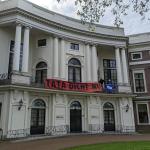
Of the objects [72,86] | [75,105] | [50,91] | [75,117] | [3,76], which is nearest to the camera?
[3,76]

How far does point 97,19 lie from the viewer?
984 centimetres

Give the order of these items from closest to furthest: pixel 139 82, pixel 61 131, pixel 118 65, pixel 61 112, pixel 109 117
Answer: pixel 61 131
pixel 61 112
pixel 109 117
pixel 118 65
pixel 139 82

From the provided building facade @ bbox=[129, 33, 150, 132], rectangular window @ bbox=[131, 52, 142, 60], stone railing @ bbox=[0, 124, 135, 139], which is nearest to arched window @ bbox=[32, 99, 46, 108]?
stone railing @ bbox=[0, 124, 135, 139]

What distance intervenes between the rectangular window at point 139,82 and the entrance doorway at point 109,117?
15.4ft

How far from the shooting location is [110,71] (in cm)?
2736

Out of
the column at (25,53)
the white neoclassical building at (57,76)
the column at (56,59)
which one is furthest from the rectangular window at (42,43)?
the column at (25,53)

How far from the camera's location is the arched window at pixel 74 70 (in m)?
23.9

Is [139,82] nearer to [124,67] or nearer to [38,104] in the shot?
[124,67]

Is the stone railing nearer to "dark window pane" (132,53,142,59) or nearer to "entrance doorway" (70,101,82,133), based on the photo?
"entrance doorway" (70,101,82,133)

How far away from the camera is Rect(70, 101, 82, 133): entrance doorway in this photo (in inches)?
866

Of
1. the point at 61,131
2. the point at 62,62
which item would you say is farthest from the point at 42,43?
the point at 61,131

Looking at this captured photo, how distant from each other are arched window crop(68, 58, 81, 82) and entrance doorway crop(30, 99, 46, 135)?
472 cm

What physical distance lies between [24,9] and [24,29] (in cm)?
186

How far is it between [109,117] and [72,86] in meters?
5.80
